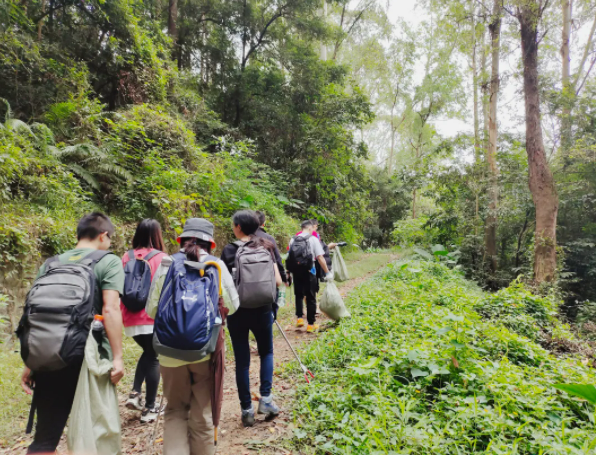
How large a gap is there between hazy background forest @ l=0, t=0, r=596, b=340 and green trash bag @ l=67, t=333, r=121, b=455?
13.2ft

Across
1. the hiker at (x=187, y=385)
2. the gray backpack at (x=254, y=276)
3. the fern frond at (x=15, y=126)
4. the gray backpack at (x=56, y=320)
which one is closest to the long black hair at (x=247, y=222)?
the gray backpack at (x=254, y=276)

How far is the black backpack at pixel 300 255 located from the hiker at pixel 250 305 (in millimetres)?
2421

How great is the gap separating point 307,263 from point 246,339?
8.76ft

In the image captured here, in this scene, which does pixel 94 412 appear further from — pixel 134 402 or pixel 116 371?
A: pixel 134 402

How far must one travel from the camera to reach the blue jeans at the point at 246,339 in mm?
3301

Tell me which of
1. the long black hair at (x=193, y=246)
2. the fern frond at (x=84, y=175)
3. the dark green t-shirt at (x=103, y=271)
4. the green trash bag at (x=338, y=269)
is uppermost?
the fern frond at (x=84, y=175)

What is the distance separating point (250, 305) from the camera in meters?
3.23

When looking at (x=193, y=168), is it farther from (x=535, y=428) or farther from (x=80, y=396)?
(x=535, y=428)

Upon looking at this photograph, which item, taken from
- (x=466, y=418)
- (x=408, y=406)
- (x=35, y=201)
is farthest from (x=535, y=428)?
(x=35, y=201)

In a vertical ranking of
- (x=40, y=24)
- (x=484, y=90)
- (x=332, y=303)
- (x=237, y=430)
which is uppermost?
(x=40, y=24)

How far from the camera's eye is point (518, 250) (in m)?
12.6

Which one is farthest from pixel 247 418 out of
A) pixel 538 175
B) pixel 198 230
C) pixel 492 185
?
pixel 492 185

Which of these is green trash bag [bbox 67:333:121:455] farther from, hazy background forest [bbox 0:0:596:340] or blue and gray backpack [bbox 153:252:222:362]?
hazy background forest [bbox 0:0:596:340]

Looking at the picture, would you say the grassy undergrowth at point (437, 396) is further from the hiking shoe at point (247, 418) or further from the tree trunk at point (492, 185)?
the tree trunk at point (492, 185)
